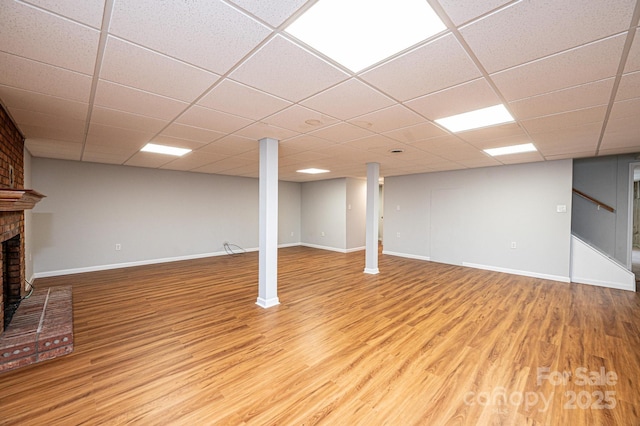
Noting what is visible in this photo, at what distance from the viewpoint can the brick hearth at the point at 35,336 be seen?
2.29 m

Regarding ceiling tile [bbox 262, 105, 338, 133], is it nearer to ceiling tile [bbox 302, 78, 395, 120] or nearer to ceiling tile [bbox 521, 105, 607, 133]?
ceiling tile [bbox 302, 78, 395, 120]

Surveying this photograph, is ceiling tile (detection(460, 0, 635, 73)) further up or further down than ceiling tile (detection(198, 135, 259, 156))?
further down

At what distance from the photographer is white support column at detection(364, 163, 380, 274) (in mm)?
5664

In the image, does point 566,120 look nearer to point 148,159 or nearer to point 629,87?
point 629,87

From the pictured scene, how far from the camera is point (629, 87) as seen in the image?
81.9 inches

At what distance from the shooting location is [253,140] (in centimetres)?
381

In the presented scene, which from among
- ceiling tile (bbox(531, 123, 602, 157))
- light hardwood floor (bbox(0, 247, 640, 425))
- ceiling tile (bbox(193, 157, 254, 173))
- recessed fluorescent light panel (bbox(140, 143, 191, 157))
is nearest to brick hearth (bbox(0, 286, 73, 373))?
light hardwood floor (bbox(0, 247, 640, 425))

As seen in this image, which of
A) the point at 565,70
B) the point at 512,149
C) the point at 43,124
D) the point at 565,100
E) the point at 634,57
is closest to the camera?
the point at 634,57

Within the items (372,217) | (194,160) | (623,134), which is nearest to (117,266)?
(194,160)

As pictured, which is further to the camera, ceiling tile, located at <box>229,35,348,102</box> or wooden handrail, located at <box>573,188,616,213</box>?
wooden handrail, located at <box>573,188,616,213</box>

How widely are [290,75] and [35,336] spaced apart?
3.25 metres

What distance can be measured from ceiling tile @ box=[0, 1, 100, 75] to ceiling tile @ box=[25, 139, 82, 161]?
2.98 metres

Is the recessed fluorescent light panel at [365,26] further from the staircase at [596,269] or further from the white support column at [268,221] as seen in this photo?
the staircase at [596,269]

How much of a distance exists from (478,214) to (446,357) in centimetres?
477
